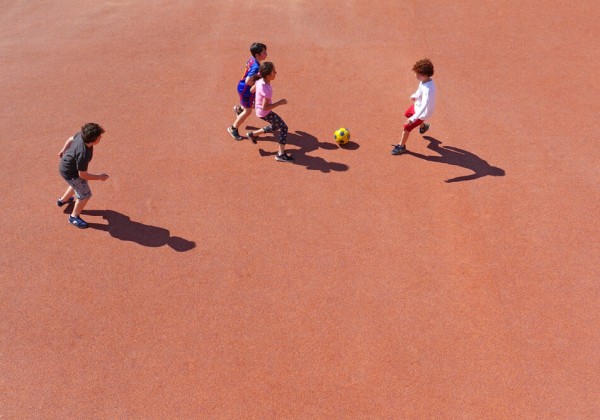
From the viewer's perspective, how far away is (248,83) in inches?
327

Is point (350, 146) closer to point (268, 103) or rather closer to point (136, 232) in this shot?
point (268, 103)

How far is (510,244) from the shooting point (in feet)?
23.2

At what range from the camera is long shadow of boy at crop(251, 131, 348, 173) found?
28.2 feet

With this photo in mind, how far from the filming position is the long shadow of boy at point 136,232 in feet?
23.7

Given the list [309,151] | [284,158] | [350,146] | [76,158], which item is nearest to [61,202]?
[76,158]

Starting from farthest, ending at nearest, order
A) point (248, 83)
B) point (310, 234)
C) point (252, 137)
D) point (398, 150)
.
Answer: point (252, 137), point (398, 150), point (248, 83), point (310, 234)

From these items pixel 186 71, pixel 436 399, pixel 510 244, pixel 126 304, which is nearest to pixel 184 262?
pixel 126 304

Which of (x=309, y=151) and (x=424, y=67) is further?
(x=309, y=151)

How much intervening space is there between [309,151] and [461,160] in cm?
295

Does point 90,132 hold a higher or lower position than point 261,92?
lower

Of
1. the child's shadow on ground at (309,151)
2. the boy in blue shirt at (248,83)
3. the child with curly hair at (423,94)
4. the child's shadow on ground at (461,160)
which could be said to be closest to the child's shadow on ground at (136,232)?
the child's shadow on ground at (309,151)

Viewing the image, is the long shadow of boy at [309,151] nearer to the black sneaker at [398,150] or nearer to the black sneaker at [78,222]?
the black sneaker at [398,150]

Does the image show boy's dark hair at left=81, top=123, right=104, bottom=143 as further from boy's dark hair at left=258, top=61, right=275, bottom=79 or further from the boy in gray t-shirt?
boy's dark hair at left=258, top=61, right=275, bottom=79

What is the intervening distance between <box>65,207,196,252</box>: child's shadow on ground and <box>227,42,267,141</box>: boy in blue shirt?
2.75 metres
